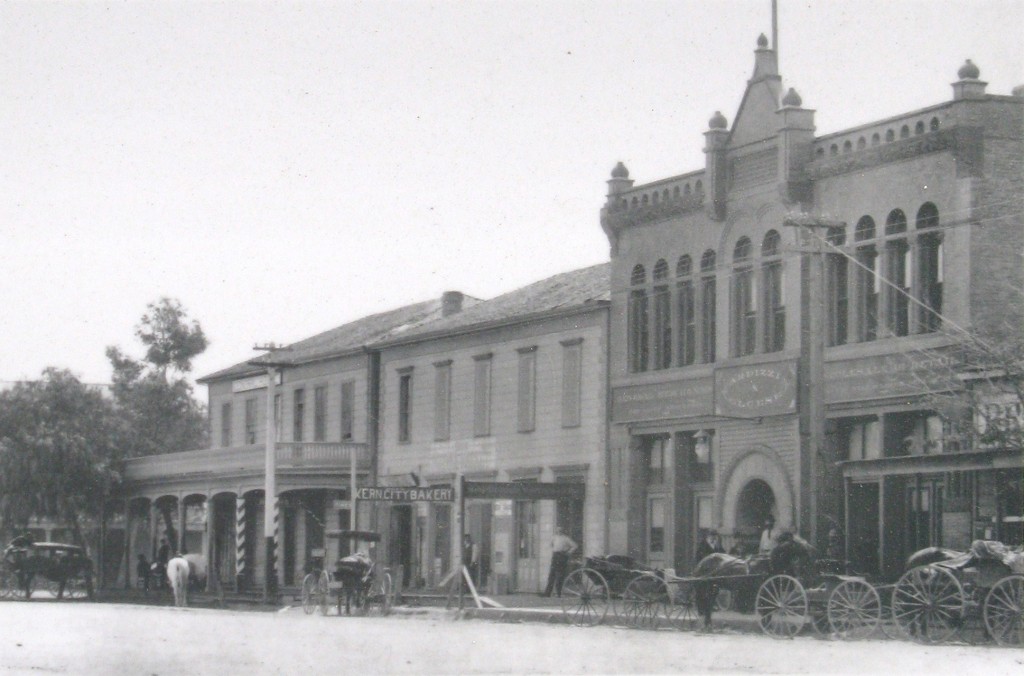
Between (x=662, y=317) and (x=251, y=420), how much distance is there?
75.0ft

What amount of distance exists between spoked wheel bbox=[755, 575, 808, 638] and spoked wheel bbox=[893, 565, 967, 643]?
159cm

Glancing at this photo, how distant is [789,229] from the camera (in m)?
32.1

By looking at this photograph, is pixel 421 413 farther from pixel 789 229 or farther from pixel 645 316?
pixel 789 229

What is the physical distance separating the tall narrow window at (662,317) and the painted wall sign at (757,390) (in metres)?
3.16

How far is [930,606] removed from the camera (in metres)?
19.9

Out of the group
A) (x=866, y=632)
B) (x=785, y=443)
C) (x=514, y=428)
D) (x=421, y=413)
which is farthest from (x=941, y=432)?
(x=421, y=413)

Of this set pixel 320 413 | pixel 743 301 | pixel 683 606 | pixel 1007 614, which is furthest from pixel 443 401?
pixel 1007 614

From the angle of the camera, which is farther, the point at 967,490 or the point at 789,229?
the point at 789,229

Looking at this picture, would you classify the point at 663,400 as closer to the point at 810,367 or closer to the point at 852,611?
the point at 810,367

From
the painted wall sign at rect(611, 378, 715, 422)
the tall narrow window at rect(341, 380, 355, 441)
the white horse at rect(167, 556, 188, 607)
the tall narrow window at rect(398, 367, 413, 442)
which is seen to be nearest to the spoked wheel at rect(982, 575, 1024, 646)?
the painted wall sign at rect(611, 378, 715, 422)

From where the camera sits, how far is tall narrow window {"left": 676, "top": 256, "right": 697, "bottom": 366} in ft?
116

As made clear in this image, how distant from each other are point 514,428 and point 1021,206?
16062 millimetres

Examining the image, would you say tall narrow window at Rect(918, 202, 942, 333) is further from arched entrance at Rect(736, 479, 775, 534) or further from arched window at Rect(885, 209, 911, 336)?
arched entrance at Rect(736, 479, 775, 534)

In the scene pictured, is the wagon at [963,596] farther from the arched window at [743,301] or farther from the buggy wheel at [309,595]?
the buggy wheel at [309,595]
